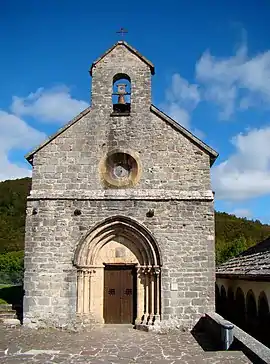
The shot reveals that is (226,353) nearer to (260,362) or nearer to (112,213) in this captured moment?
(260,362)

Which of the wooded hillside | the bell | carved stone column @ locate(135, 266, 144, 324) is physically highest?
the bell

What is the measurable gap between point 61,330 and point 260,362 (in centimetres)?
640

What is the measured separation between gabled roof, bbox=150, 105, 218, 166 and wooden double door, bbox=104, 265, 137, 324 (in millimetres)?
4255

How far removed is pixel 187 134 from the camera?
13.1 metres

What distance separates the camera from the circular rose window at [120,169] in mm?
13000

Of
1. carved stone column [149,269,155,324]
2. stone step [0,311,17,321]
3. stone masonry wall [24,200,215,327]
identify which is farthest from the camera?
stone step [0,311,17,321]

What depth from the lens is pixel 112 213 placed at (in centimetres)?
1262

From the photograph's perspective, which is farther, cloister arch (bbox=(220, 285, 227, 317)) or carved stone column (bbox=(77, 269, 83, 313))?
cloister arch (bbox=(220, 285, 227, 317))

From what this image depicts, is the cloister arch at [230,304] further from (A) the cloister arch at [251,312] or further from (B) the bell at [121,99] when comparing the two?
(B) the bell at [121,99]

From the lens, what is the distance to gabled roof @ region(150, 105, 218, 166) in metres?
12.9

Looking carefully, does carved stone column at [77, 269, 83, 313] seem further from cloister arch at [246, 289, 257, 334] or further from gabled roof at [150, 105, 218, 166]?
gabled roof at [150, 105, 218, 166]

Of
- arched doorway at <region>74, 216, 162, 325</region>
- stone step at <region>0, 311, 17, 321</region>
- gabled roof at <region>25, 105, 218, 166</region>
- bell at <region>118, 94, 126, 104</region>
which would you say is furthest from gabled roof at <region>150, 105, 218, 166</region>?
stone step at <region>0, 311, 17, 321</region>

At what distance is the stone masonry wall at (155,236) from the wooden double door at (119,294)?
46.1 inches

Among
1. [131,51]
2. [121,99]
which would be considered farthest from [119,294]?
[131,51]
